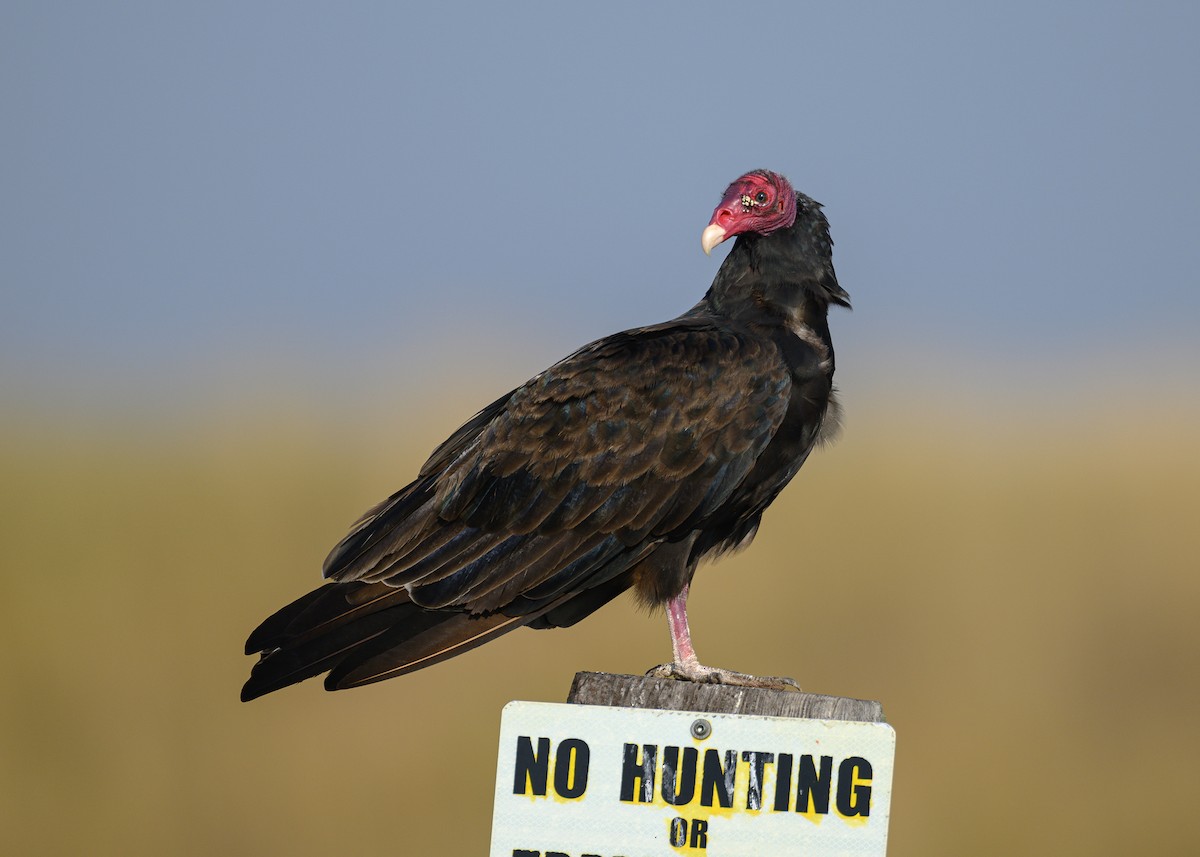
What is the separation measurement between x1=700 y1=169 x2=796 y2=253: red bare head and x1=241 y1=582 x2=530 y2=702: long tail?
4.29ft

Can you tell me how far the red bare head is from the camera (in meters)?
4.42

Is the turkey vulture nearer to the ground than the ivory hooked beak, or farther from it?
nearer to the ground

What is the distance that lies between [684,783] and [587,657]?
15.6 feet

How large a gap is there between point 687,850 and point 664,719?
0.24m

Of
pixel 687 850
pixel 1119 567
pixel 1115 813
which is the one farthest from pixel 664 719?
pixel 1119 567

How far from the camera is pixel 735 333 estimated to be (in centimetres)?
415

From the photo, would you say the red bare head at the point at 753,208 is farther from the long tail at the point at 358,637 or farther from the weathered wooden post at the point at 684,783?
the weathered wooden post at the point at 684,783

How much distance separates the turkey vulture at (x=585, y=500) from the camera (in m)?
3.73

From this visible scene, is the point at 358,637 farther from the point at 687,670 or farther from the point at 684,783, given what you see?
the point at 684,783

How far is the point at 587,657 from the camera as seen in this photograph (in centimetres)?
767

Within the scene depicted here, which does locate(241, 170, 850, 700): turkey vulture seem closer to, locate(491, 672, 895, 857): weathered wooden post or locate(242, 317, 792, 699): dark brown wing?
locate(242, 317, 792, 699): dark brown wing

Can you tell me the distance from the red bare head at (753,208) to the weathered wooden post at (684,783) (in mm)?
1807

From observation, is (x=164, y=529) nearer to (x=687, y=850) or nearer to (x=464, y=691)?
(x=464, y=691)

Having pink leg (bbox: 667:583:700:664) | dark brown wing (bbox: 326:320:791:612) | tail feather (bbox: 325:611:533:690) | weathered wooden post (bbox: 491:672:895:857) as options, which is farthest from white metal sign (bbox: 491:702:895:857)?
pink leg (bbox: 667:583:700:664)
